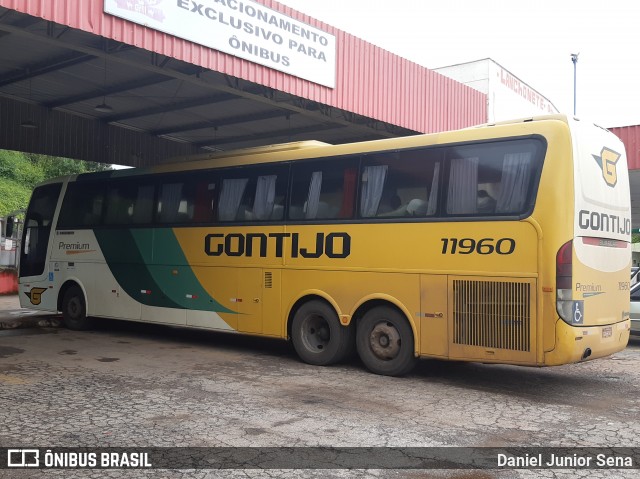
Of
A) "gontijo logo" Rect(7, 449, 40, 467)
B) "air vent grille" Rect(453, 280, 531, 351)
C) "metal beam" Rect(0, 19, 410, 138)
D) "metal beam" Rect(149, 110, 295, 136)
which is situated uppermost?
→ "metal beam" Rect(149, 110, 295, 136)

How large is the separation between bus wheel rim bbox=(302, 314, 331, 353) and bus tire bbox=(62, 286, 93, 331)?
18.7 feet

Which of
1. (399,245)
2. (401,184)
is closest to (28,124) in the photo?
(401,184)

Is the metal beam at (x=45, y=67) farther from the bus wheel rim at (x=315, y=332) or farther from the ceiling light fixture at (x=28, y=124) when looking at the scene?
the bus wheel rim at (x=315, y=332)

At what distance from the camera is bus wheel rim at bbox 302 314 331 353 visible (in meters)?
9.59

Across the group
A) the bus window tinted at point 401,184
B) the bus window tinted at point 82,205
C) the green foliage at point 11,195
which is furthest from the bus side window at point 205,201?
the green foliage at point 11,195

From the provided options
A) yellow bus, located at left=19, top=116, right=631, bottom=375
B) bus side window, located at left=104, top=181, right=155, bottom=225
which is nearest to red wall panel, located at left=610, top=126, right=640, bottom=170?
yellow bus, located at left=19, top=116, right=631, bottom=375

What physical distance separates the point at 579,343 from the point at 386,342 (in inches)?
98.2

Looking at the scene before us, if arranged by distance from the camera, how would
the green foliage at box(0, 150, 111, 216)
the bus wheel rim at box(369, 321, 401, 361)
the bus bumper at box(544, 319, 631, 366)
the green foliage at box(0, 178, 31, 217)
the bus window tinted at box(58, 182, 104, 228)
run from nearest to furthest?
the bus bumper at box(544, 319, 631, 366) < the bus wheel rim at box(369, 321, 401, 361) < the bus window tinted at box(58, 182, 104, 228) < the green foliage at box(0, 178, 31, 217) < the green foliage at box(0, 150, 111, 216)

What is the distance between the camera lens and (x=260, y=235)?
33.6 ft

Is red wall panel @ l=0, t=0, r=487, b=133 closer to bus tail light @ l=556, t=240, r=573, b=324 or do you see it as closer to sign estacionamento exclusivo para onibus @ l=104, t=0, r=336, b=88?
sign estacionamento exclusivo para onibus @ l=104, t=0, r=336, b=88

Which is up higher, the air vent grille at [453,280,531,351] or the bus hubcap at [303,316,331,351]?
the air vent grille at [453,280,531,351]

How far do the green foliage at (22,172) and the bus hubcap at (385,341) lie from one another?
37.8 m

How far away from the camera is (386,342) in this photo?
8797 millimetres

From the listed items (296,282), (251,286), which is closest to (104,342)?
(251,286)
